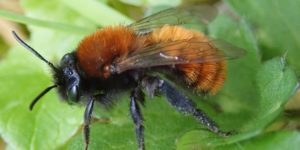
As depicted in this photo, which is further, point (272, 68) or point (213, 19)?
point (213, 19)

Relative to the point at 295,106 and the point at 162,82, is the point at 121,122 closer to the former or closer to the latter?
the point at 162,82

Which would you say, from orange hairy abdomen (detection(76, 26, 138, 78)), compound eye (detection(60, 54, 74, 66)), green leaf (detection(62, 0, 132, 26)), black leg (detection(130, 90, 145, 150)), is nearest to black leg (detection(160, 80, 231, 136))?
black leg (detection(130, 90, 145, 150))

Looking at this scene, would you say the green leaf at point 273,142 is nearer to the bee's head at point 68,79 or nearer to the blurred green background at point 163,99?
the blurred green background at point 163,99

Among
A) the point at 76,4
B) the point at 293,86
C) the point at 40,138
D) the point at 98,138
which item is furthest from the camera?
the point at 76,4

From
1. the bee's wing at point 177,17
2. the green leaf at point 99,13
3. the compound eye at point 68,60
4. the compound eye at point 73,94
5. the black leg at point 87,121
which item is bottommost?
the black leg at point 87,121

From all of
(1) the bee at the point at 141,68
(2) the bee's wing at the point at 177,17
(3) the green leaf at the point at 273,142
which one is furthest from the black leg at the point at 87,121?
(3) the green leaf at the point at 273,142

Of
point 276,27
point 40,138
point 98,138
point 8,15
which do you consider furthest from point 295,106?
point 8,15

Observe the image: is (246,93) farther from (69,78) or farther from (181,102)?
(69,78)
